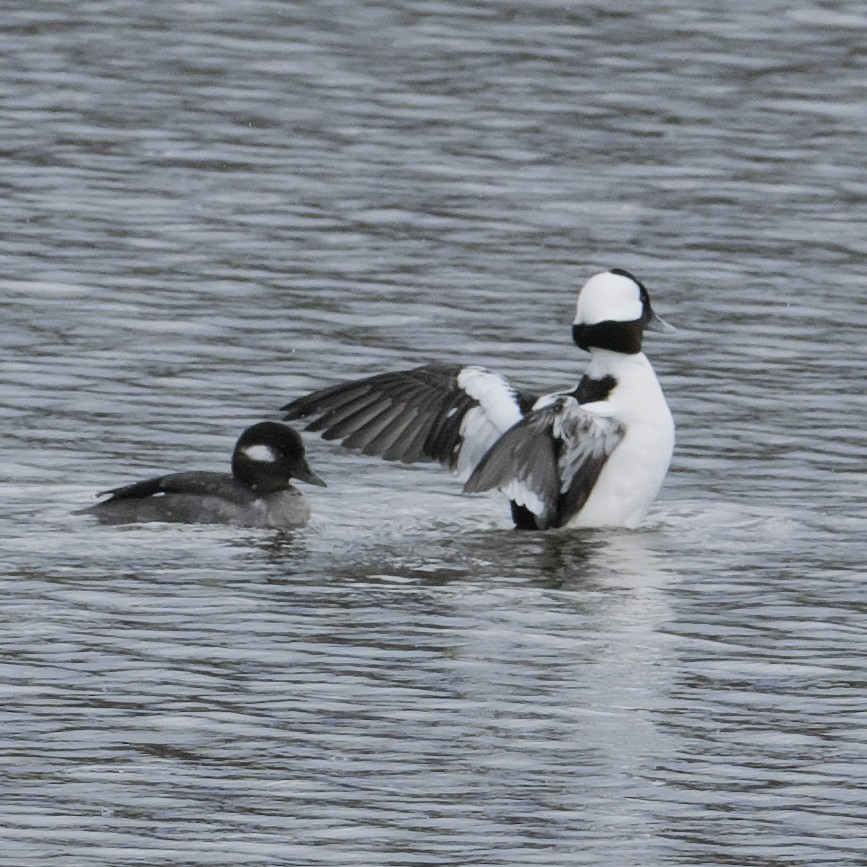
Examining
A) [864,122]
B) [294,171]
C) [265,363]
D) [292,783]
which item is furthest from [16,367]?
[864,122]

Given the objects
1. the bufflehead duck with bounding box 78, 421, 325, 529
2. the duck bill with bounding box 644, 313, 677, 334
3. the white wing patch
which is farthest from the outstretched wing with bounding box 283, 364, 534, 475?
the duck bill with bounding box 644, 313, 677, 334

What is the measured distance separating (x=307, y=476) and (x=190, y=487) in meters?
0.77

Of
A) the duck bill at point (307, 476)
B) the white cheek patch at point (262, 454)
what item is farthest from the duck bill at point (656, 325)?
the white cheek patch at point (262, 454)

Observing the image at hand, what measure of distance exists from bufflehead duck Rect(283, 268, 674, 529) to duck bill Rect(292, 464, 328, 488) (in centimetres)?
18

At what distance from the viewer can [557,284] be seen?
1551 cm

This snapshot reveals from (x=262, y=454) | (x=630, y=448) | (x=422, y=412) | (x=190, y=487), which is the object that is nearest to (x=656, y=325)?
(x=630, y=448)

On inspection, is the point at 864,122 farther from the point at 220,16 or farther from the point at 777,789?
the point at 777,789

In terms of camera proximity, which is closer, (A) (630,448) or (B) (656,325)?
(A) (630,448)

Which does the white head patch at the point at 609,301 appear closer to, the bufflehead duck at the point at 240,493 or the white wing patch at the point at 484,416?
the white wing patch at the point at 484,416

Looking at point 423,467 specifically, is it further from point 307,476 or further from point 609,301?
point 609,301

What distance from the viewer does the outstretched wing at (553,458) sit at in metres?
10.9

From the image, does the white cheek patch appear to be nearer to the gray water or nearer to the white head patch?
the gray water

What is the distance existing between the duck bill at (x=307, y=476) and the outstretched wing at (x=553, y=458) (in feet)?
3.11

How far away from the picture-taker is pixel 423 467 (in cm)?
1239
